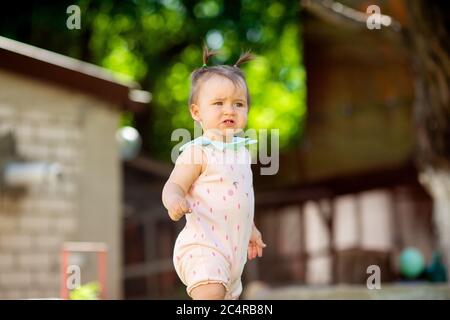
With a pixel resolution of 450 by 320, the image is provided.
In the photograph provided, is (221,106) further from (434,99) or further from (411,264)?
(411,264)

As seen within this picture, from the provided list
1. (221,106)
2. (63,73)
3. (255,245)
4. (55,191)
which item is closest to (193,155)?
(221,106)

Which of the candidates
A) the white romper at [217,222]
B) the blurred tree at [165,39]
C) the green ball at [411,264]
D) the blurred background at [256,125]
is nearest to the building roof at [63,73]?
the blurred background at [256,125]

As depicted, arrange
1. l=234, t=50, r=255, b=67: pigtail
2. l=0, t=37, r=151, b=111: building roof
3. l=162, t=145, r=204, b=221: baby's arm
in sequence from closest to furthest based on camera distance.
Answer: l=162, t=145, r=204, b=221: baby's arm < l=234, t=50, r=255, b=67: pigtail < l=0, t=37, r=151, b=111: building roof

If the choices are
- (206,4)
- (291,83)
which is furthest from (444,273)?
(291,83)

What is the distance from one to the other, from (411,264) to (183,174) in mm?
11018

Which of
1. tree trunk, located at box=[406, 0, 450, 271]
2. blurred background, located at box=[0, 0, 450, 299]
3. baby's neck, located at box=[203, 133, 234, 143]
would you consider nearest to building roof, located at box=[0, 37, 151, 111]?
blurred background, located at box=[0, 0, 450, 299]

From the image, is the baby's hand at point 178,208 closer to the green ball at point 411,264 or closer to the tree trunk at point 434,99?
the tree trunk at point 434,99

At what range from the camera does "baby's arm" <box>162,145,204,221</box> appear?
387 centimetres

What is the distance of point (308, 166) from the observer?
18.4 metres

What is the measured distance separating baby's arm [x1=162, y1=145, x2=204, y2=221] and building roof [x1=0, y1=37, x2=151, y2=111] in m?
7.36

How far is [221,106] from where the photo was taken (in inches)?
160

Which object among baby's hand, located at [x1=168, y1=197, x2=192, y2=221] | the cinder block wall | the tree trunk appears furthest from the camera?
the cinder block wall

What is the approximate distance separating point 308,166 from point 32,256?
329 inches

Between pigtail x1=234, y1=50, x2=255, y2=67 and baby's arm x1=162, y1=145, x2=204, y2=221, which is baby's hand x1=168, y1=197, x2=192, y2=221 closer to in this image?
baby's arm x1=162, y1=145, x2=204, y2=221
